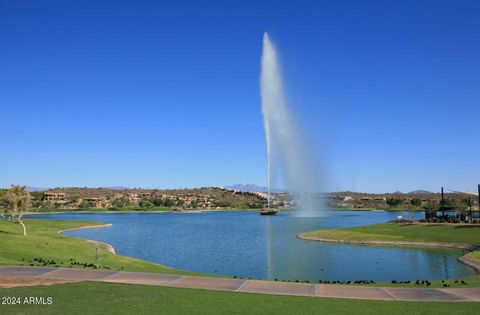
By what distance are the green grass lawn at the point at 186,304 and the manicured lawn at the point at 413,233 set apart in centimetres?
3902

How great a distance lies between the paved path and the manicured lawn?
3501cm

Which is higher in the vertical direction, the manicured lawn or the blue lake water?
the manicured lawn

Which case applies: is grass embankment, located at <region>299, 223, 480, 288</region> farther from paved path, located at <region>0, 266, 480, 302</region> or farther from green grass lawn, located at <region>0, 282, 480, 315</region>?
green grass lawn, located at <region>0, 282, 480, 315</region>

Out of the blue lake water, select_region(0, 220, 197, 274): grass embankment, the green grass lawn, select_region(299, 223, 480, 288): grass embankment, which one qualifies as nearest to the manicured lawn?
select_region(299, 223, 480, 288): grass embankment

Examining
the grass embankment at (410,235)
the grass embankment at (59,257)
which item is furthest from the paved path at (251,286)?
the grass embankment at (410,235)

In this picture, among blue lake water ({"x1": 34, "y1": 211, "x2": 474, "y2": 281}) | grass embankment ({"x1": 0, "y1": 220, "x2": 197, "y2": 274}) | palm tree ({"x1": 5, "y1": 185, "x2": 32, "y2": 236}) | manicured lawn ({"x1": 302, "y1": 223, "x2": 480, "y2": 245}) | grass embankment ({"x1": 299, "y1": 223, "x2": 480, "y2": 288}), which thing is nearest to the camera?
grass embankment ({"x1": 0, "y1": 220, "x2": 197, "y2": 274})

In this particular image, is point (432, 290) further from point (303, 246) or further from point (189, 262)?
point (303, 246)

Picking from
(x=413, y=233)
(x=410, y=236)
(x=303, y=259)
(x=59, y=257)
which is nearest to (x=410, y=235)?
(x=410, y=236)

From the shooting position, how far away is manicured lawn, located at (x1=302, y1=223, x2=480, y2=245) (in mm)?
53906

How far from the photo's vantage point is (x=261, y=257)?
44406 mm

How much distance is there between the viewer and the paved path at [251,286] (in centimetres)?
1867

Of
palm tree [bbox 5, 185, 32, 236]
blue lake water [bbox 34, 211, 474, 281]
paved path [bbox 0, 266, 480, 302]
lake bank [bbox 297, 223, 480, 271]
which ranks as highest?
palm tree [bbox 5, 185, 32, 236]

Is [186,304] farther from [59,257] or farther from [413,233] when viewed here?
[413,233]

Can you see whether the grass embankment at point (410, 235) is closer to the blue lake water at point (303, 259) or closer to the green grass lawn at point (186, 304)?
the blue lake water at point (303, 259)
